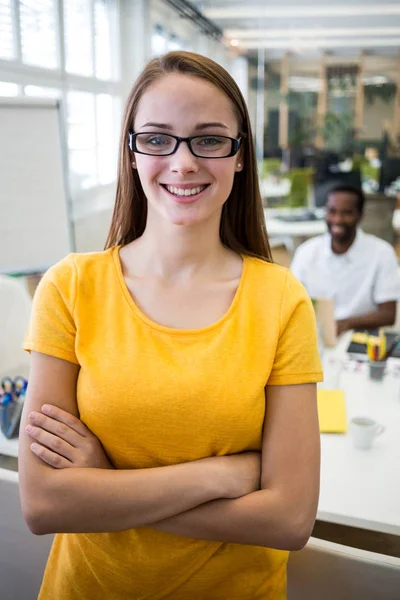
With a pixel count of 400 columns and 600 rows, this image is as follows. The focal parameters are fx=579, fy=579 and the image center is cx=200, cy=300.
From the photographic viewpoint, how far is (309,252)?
318 cm

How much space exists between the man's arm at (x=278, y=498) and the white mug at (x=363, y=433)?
605 millimetres

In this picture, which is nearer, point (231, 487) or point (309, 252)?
point (231, 487)

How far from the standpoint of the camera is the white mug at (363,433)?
64.2 inches

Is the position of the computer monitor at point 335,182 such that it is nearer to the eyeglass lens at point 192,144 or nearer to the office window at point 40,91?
the office window at point 40,91

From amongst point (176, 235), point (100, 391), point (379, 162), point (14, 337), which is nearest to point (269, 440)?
point (100, 391)

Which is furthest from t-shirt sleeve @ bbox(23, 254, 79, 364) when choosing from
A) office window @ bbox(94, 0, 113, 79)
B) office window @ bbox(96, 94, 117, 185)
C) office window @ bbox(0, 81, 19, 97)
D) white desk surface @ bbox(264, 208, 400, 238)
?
office window @ bbox(94, 0, 113, 79)

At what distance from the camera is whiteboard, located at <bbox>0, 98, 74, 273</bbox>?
2.92m

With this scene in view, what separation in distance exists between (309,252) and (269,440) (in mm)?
2223

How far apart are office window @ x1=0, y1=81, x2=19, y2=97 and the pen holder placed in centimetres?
298

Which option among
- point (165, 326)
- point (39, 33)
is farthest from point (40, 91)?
point (165, 326)

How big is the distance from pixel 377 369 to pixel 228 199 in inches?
46.1

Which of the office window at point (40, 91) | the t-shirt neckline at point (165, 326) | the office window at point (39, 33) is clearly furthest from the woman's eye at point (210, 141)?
the office window at point (39, 33)

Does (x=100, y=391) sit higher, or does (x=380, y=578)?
(x=100, y=391)

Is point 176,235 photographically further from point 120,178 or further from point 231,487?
point 231,487
